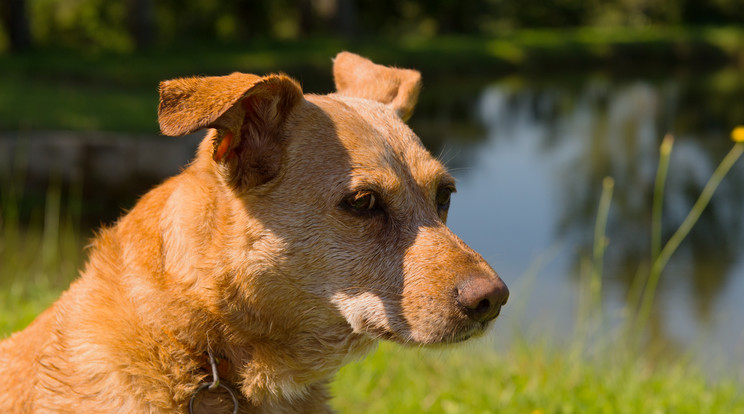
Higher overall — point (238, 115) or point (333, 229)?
point (238, 115)

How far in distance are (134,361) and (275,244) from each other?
2.12 ft

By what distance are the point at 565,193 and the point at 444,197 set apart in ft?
32.8

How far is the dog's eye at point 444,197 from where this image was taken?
10.3 ft

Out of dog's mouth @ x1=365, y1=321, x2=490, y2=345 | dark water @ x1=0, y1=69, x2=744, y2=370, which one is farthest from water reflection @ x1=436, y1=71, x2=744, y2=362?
dog's mouth @ x1=365, y1=321, x2=490, y2=345

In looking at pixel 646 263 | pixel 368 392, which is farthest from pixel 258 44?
pixel 368 392

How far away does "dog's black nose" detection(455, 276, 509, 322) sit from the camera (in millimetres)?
2652

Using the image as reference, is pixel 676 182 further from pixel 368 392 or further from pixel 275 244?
pixel 275 244

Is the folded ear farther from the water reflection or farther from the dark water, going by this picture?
the water reflection

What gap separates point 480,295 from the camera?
8.68 feet

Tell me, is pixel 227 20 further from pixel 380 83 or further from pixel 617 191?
pixel 380 83

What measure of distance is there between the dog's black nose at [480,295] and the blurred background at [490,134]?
1165 mm

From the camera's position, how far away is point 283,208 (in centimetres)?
283

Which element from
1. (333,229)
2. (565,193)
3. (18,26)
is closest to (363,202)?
(333,229)

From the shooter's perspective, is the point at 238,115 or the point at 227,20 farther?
the point at 227,20
